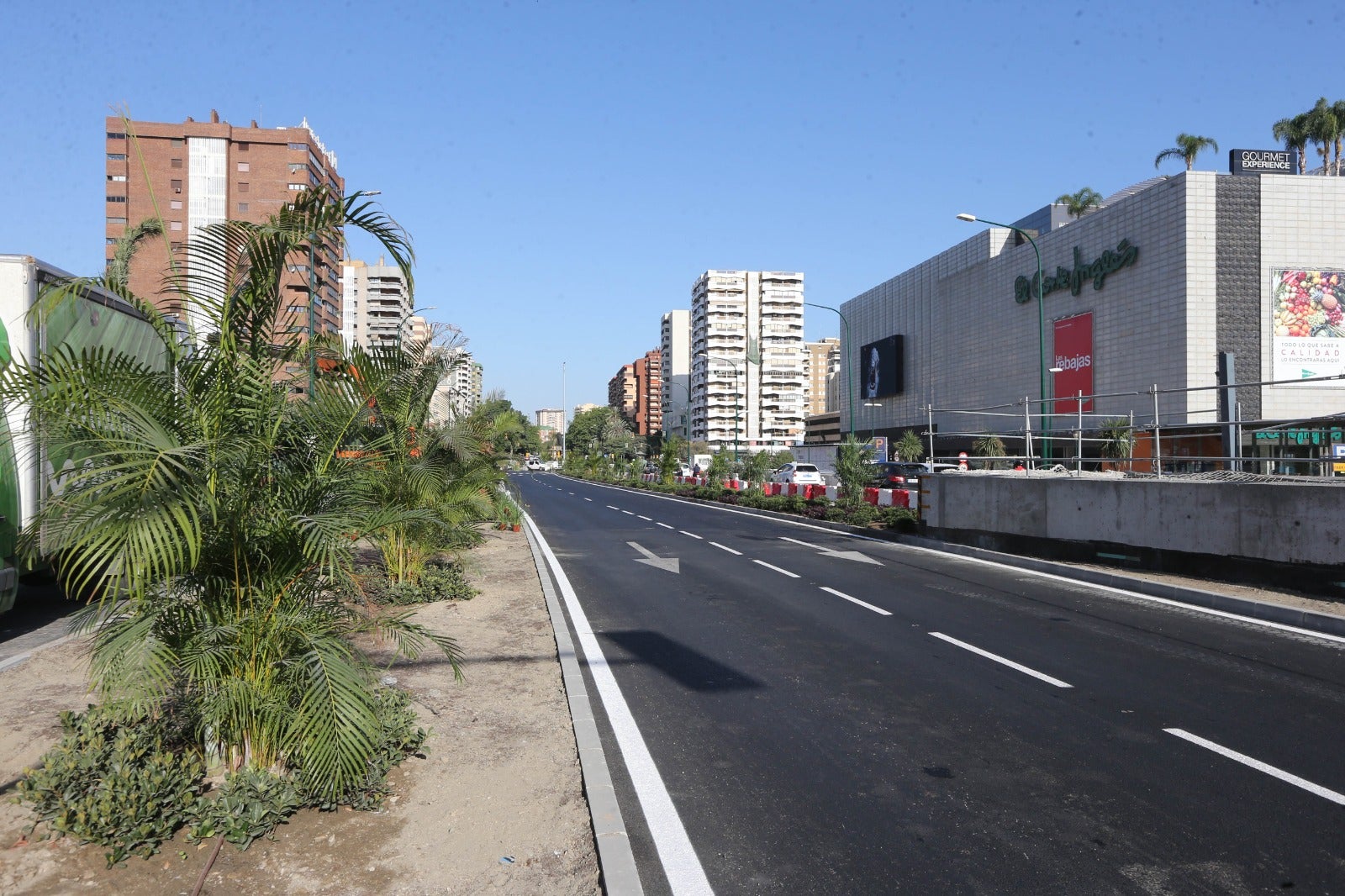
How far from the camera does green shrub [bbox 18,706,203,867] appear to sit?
4277 mm

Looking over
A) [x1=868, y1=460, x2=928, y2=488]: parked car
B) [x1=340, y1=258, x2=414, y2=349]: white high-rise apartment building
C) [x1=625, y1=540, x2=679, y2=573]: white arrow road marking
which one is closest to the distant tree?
[x1=868, y1=460, x2=928, y2=488]: parked car

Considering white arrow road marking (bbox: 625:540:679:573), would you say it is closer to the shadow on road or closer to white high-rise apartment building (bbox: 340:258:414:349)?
the shadow on road

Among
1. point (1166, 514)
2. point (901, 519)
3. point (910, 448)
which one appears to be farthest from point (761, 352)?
point (1166, 514)

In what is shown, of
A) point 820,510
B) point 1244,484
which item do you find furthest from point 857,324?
point 1244,484

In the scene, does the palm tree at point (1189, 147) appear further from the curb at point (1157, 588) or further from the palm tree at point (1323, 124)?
the curb at point (1157, 588)

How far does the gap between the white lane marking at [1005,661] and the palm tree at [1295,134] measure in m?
63.9

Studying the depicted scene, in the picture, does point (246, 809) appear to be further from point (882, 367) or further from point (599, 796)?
point (882, 367)

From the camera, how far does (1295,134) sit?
58.9 metres

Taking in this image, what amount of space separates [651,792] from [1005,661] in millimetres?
4660

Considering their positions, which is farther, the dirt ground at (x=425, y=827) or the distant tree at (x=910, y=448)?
the distant tree at (x=910, y=448)

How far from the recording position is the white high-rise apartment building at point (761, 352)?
15075cm

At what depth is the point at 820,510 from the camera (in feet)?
90.3

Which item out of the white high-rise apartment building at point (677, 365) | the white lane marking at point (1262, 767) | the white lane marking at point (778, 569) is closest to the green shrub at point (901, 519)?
the white lane marking at point (778, 569)

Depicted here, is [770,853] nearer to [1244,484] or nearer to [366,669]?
[366,669]
